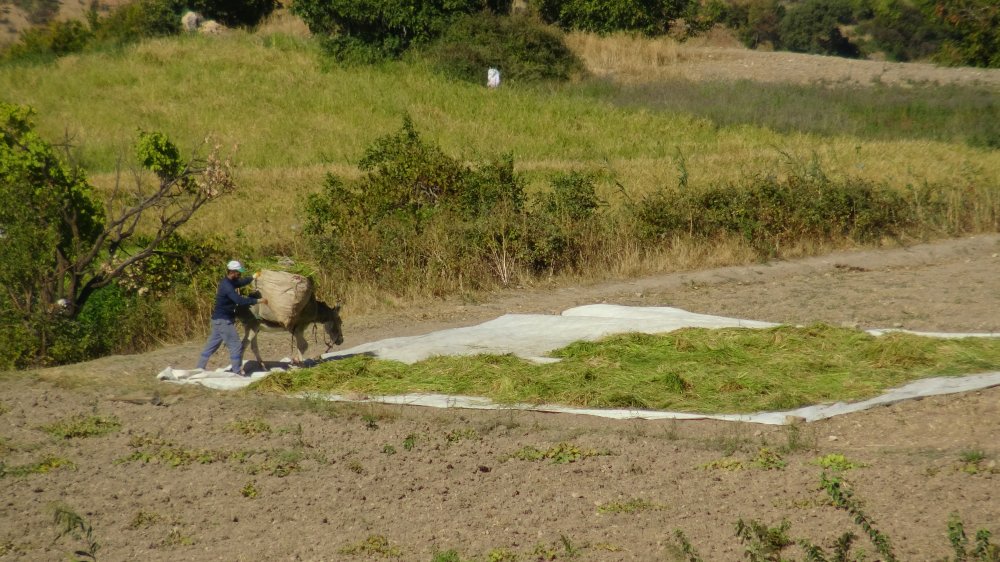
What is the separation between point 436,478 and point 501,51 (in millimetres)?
30298

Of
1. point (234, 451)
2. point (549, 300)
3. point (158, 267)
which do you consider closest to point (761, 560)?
point (234, 451)

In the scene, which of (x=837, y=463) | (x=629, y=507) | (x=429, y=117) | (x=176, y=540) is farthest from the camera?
(x=429, y=117)

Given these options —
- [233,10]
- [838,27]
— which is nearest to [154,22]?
[233,10]

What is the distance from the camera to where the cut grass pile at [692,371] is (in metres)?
9.51

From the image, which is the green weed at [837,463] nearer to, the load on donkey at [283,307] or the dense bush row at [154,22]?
the load on donkey at [283,307]

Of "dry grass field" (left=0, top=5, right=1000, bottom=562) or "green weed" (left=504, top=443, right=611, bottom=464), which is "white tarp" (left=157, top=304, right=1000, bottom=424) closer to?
"dry grass field" (left=0, top=5, right=1000, bottom=562)

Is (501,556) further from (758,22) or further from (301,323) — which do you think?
(758,22)

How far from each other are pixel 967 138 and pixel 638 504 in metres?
24.2

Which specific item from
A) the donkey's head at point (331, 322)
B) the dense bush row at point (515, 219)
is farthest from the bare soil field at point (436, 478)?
the dense bush row at point (515, 219)

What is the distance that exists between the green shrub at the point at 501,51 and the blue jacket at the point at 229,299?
26729mm

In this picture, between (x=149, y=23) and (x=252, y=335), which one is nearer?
(x=252, y=335)

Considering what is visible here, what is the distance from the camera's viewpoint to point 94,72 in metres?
37.2

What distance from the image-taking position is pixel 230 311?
1042 cm

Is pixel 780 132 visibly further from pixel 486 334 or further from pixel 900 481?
pixel 900 481
